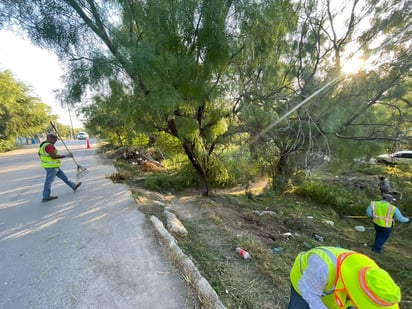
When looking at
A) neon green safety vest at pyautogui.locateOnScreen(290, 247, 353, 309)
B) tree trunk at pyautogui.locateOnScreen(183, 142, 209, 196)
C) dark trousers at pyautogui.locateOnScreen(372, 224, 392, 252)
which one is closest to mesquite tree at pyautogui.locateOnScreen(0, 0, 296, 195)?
tree trunk at pyautogui.locateOnScreen(183, 142, 209, 196)

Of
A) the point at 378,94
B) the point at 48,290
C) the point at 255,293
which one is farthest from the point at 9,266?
the point at 378,94

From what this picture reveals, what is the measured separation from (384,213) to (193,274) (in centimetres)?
365

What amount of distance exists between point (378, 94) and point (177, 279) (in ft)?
16.0

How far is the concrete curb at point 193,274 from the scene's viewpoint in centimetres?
160

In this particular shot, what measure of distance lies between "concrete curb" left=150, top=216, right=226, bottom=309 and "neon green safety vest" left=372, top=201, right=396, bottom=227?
11.6ft

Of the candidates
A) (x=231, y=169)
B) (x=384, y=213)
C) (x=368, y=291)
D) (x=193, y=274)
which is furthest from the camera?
(x=231, y=169)

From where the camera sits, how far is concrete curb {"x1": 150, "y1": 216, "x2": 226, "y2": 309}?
5.24ft

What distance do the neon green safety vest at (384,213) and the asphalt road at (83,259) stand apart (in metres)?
3.71

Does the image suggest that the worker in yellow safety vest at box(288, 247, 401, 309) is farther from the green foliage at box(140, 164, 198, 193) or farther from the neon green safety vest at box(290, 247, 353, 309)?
the green foliage at box(140, 164, 198, 193)

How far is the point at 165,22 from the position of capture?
2869mm

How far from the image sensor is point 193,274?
1.88 m

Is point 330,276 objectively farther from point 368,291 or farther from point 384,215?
Answer: point 384,215

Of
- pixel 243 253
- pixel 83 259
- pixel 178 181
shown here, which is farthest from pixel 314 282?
pixel 178 181

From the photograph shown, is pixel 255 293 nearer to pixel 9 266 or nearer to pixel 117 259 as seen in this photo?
pixel 117 259
